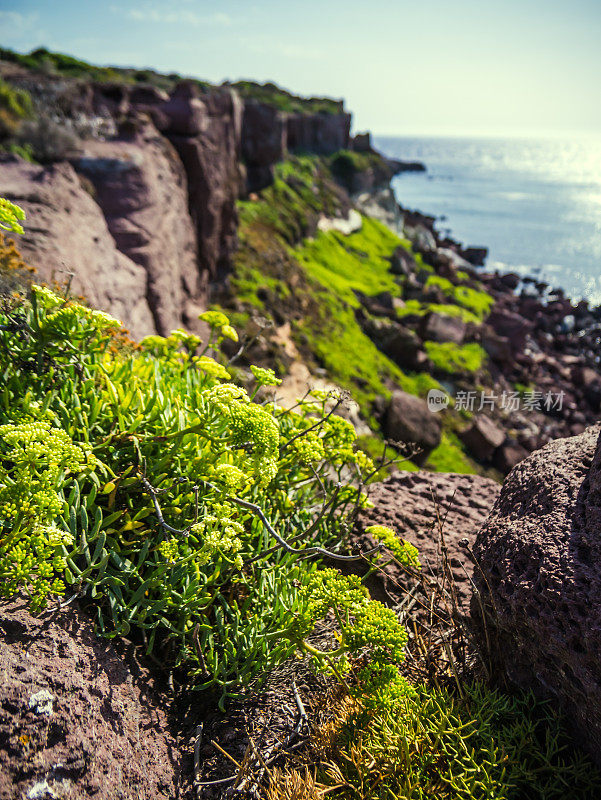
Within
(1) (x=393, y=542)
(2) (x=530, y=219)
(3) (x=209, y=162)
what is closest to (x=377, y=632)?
(1) (x=393, y=542)

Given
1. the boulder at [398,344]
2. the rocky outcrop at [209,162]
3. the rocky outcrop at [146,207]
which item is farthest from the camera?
the boulder at [398,344]

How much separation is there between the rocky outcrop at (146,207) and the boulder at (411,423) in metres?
7.99

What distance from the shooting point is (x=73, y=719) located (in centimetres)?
170

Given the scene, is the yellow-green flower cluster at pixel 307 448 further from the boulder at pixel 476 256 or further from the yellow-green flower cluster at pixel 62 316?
the boulder at pixel 476 256

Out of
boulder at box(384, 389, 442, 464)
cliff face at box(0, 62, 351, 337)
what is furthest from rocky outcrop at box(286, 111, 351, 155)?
boulder at box(384, 389, 442, 464)

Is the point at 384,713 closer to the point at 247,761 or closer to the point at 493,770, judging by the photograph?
the point at 493,770

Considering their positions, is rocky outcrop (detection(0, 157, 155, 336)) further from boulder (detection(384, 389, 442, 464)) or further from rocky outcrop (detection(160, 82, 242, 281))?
boulder (detection(384, 389, 442, 464))

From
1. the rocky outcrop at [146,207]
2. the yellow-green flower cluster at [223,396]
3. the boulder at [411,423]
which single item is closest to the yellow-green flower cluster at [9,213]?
the yellow-green flower cluster at [223,396]

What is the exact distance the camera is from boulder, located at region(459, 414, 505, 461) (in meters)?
19.1

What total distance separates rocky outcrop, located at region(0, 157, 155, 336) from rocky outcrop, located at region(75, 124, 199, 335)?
0.72 metres

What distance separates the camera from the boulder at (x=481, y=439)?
19109mm

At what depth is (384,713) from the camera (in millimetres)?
2035

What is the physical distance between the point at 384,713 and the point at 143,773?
A: 2.96ft

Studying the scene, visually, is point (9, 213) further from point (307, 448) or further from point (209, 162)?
point (209, 162)
